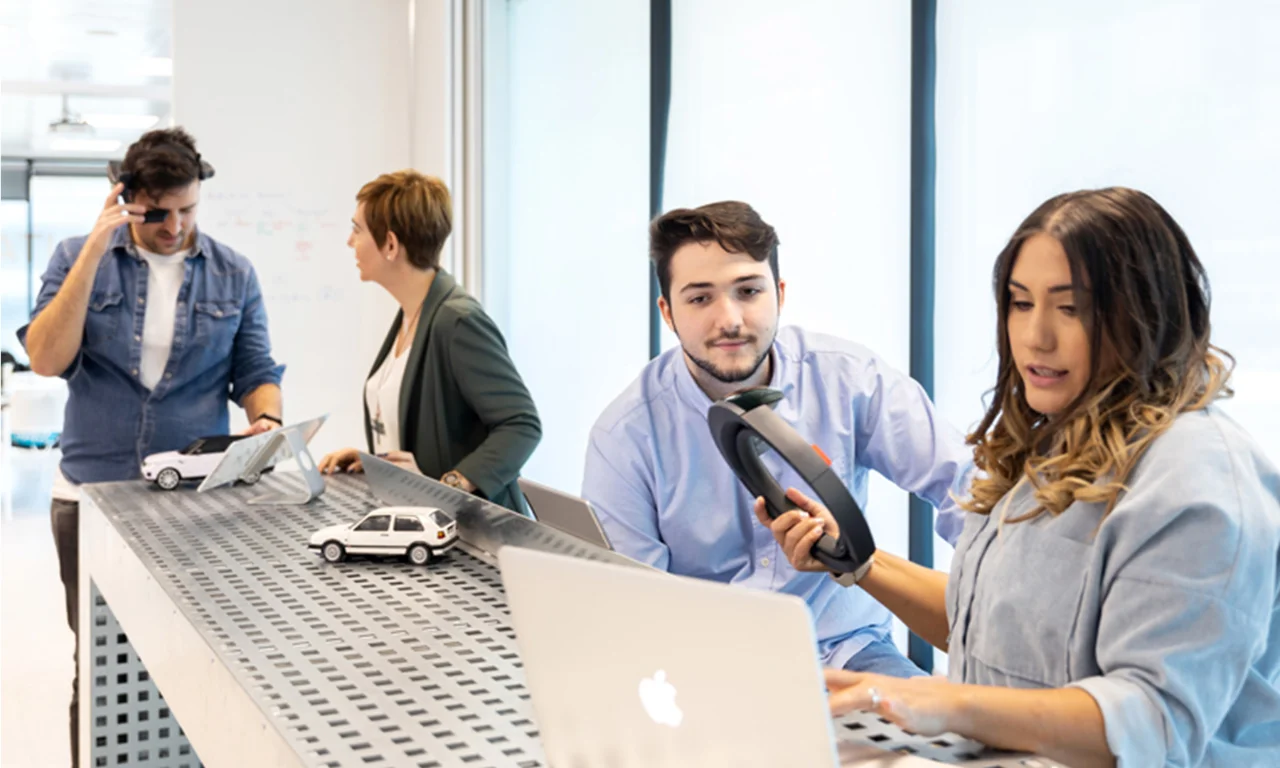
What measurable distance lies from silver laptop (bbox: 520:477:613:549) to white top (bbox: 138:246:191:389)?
4.73ft

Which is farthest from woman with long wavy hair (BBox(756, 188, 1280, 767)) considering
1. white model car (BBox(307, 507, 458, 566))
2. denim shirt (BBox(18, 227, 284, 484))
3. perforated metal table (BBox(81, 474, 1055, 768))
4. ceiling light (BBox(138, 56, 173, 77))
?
ceiling light (BBox(138, 56, 173, 77))

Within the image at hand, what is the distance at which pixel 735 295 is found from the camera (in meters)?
1.93

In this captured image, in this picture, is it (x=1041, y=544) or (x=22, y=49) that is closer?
(x=1041, y=544)

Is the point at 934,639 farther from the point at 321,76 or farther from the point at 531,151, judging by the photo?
the point at 321,76

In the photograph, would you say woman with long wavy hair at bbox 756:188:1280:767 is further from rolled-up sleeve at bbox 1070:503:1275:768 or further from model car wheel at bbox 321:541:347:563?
model car wheel at bbox 321:541:347:563

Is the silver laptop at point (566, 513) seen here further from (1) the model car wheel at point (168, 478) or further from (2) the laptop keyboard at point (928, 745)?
(1) the model car wheel at point (168, 478)

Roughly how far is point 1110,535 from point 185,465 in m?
1.89

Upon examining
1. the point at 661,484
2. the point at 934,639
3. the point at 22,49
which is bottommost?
the point at 934,639

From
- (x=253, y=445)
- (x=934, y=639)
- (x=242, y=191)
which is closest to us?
(x=934, y=639)

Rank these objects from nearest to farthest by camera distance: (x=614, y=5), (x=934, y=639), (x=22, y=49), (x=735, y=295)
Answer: (x=934, y=639) → (x=735, y=295) → (x=614, y=5) → (x=22, y=49)

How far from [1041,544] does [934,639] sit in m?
0.39

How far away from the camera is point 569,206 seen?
191 inches

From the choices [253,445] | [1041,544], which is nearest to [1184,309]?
[1041,544]

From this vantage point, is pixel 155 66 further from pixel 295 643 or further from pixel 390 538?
pixel 295 643
